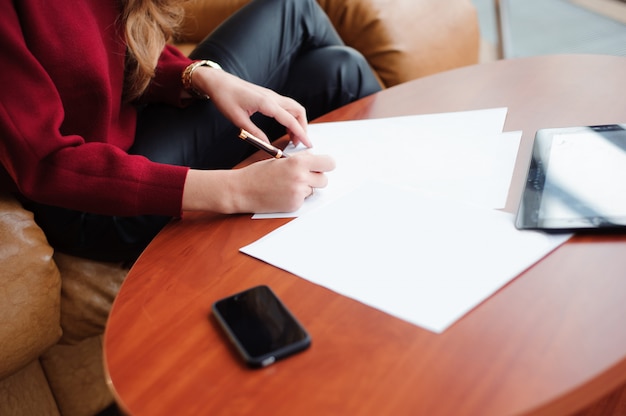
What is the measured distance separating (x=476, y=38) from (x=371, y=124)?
1.05 m

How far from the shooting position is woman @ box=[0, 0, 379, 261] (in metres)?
0.75

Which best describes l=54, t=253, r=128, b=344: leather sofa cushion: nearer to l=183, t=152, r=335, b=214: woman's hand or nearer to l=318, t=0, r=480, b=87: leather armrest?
l=183, t=152, r=335, b=214: woman's hand

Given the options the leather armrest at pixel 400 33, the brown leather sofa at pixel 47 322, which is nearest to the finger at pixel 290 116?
the brown leather sofa at pixel 47 322

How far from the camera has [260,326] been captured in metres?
0.53

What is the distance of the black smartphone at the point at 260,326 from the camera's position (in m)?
0.50

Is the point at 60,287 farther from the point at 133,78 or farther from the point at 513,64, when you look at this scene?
the point at 513,64

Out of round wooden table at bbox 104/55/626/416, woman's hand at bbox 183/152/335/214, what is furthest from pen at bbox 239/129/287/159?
round wooden table at bbox 104/55/626/416

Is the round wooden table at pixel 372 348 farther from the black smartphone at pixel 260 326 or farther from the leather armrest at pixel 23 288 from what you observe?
the leather armrest at pixel 23 288

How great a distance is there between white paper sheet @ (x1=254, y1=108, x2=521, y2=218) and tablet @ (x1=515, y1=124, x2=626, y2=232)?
0.12 feet

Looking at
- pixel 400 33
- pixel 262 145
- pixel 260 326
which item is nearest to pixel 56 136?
pixel 262 145

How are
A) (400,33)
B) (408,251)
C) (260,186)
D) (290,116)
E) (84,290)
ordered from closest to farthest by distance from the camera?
(408,251) → (260,186) → (290,116) → (84,290) → (400,33)

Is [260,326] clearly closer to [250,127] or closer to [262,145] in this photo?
[262,145]

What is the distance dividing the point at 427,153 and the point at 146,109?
53 centimetres

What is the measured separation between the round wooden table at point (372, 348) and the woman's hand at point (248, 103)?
27 centimetres
